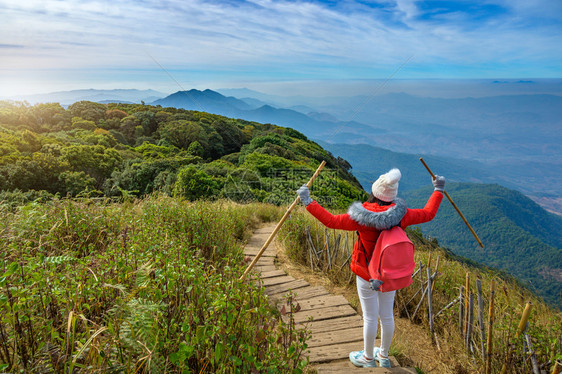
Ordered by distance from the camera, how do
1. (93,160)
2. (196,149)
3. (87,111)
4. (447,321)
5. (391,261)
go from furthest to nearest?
(87,111) < (196,149) < (93,160) < (447,321) < (391,261)

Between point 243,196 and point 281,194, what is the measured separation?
59.2 inches

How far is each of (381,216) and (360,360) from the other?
1462mm

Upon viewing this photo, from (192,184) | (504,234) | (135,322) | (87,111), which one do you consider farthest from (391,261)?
(504,234)

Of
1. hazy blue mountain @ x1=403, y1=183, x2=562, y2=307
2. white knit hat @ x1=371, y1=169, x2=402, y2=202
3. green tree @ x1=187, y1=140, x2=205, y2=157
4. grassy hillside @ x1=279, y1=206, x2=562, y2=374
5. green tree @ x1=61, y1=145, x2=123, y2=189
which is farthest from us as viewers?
hazy blue mountain @ x1=403, y1=183, x2=562, y2=307

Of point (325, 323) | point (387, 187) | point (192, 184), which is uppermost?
point (387, 187)

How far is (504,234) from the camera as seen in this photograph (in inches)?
2940

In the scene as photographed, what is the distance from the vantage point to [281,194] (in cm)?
1196

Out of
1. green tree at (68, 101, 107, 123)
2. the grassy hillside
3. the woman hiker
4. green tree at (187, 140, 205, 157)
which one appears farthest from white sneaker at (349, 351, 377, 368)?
green tree at (68, 101, 107, 123)

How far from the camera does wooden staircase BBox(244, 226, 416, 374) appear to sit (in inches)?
116

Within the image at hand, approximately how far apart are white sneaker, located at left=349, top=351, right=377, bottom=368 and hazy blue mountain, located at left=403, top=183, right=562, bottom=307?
35.9 metres

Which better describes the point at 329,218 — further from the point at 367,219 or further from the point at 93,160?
the point at 93,160

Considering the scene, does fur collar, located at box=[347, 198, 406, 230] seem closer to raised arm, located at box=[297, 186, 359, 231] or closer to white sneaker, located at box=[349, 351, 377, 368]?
raised arm, located at box=[297, 186, 359, 231]

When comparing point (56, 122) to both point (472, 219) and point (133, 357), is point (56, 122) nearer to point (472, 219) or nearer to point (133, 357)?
point (133, 357)

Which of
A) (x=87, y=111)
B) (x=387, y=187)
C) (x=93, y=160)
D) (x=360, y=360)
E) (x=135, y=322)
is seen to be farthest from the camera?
(x=87, y=111)
